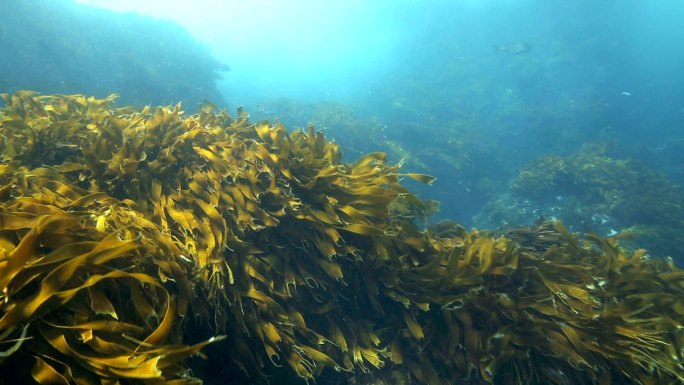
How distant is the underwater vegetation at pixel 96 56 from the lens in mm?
10273

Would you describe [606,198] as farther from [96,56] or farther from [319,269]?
[96,56]

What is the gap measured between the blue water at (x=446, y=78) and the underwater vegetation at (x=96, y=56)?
5cm

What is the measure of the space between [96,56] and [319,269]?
13424 millimetres

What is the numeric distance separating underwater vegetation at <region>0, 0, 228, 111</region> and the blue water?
0.05 meters

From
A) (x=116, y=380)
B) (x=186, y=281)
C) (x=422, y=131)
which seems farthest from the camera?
(x=422, y=131)

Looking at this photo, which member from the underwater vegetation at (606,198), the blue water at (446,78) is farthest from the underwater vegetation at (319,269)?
the underwater vegetation at (606,198)

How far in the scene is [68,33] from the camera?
38.2 ft

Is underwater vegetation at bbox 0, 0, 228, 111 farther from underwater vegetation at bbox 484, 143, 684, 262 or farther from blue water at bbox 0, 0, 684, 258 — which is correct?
underwater vegetation at bbox 484, 143, 684, 262

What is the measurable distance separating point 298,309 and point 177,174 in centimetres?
143

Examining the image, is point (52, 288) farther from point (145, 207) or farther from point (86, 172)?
point (86, 172)

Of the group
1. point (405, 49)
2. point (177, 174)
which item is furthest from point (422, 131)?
point (405, 49)

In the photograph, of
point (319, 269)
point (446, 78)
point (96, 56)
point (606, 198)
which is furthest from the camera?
point (446, 78)

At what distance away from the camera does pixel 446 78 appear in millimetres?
30250

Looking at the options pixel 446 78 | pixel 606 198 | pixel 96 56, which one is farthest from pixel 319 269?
Result: pixel 446 78
